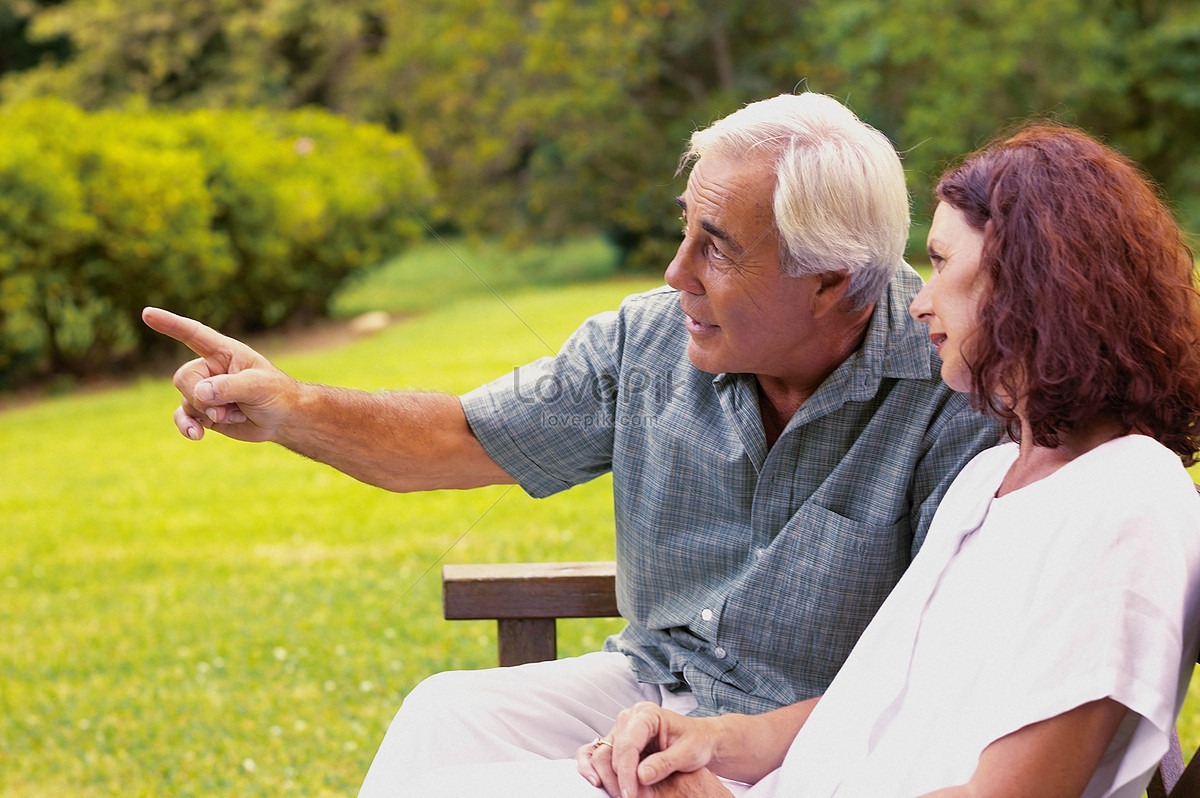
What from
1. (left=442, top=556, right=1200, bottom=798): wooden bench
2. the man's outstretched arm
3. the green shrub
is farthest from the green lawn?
the green shrub

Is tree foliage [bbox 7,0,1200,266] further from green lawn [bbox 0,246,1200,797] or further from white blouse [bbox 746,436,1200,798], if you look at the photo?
white blouse [bbox 746,436,1200,798]

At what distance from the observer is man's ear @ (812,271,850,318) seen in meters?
1.83

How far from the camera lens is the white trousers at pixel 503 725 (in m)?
1.68

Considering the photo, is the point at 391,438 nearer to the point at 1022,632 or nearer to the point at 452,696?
the point at 452,696

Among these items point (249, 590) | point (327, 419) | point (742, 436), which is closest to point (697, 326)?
point (742, 436)

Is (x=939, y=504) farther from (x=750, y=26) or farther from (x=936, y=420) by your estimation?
(x=750, y=26)

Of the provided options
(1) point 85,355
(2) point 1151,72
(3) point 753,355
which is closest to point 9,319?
(1) point 85,355

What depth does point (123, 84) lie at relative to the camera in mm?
18094

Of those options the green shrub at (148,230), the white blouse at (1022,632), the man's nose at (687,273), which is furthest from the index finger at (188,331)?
the green shrub at (148,230)

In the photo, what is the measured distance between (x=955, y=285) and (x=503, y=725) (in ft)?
3.23

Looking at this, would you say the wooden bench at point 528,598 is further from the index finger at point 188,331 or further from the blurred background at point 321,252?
the index finger at point 188,331

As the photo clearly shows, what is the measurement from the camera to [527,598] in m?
2.06

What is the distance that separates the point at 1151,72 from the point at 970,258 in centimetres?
1530

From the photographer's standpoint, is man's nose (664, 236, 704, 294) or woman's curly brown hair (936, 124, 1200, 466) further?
man's nose (664, 236, 704, 294)
